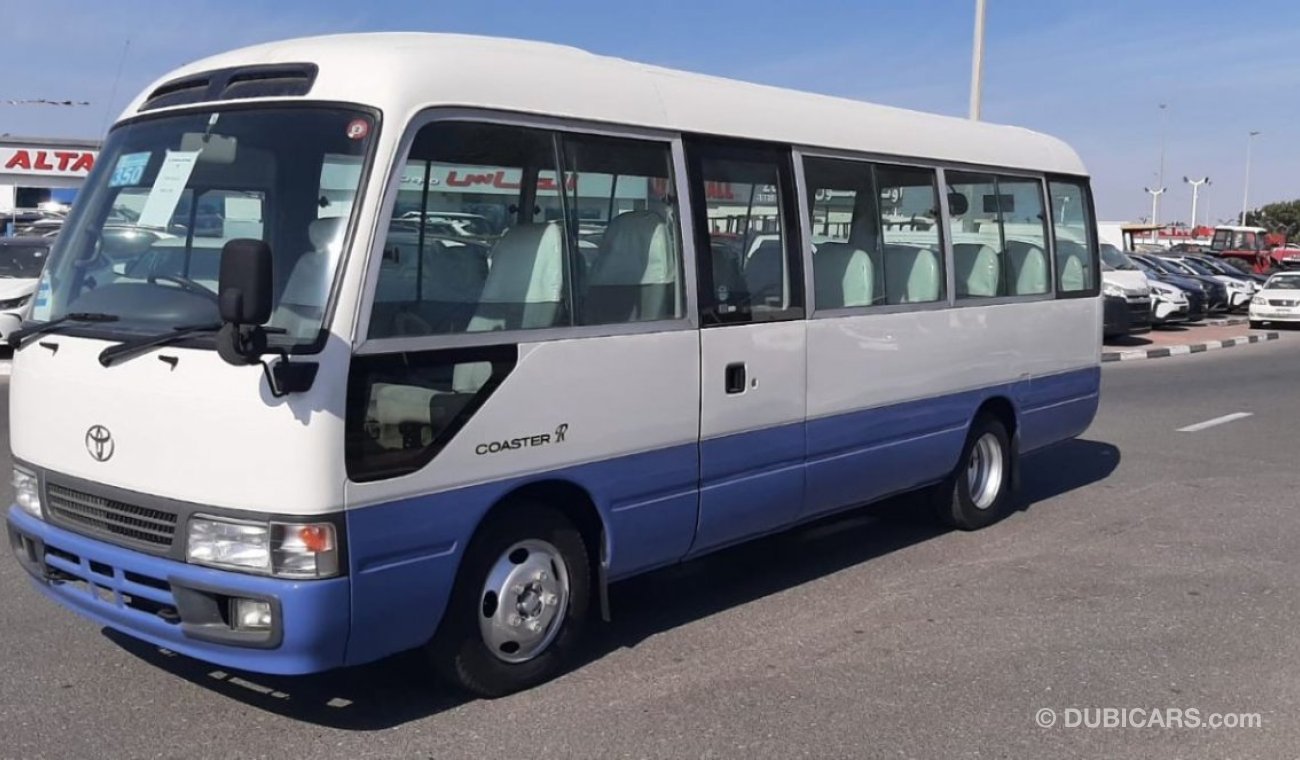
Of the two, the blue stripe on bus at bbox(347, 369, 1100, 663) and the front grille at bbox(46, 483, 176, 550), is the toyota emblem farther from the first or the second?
the blue stripe on bus at bbox(347, 369, 1100, 663)

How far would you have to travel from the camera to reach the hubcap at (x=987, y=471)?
314 inches

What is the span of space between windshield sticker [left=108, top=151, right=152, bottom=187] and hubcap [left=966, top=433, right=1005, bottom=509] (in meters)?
5.25

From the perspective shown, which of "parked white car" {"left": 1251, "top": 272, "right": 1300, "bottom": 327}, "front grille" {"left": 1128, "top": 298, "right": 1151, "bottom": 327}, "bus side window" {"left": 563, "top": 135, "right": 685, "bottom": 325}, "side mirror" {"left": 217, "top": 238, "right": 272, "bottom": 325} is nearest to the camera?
"side mirror" {"left": 217, "top": 238, "right": 272, "bottom": 325}

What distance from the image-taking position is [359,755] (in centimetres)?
427

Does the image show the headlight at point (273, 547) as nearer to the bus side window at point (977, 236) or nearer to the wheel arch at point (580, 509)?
the wheel arch at point (580, 509)

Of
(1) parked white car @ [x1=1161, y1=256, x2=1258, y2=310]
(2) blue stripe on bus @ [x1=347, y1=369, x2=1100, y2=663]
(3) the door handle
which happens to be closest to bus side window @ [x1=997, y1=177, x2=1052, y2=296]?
(2) blue stripe on bus @ [x1=347, y1=369, x2=1100, y2=663]

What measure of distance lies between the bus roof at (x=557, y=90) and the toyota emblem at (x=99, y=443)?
136cm

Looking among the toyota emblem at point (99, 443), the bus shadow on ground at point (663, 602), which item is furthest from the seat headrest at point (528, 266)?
the bus shadow on ground at point (663, 602)

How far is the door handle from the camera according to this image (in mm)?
5625

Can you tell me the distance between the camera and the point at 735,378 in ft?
18.6

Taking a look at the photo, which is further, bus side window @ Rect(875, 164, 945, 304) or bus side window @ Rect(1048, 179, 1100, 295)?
bus side window @ Rect(1048, 179, 1100, 295)

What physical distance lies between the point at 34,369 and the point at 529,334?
6.01 ft

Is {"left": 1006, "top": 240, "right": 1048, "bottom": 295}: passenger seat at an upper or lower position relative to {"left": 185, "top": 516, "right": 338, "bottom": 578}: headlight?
upper

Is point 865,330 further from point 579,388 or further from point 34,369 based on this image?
point 34,369
